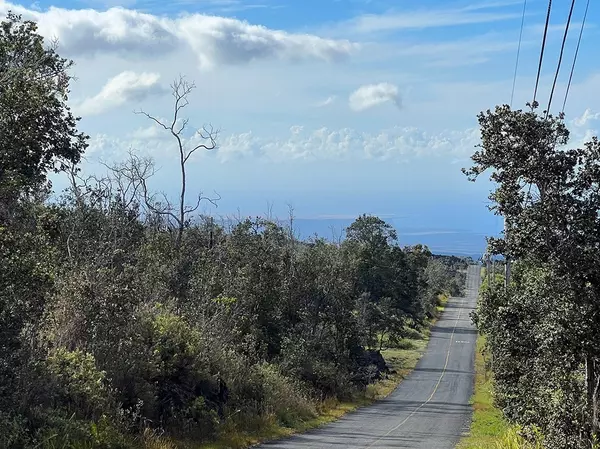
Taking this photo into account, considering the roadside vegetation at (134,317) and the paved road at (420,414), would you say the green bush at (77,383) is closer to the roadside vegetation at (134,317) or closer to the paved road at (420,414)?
the roadside vegetation at (134,317)

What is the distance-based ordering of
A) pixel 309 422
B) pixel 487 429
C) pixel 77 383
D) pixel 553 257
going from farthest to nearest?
pixel 487 429 < pixel 309 422 < pixel 77 383 < pixel 553 257

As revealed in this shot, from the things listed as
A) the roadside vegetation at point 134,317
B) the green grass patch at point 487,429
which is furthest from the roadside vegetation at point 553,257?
the roadside vegetation at point 134,317

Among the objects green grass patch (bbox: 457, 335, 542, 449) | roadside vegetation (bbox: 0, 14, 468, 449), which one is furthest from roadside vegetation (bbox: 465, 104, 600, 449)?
roadside vegetation (bbox: 0, 14, 468, 449)

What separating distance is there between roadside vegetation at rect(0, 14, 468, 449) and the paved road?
1.31 metres

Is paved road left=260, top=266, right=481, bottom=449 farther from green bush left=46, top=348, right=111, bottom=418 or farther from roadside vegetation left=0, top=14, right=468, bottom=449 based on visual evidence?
green bush left=46, top=348, right=111, bottom=418

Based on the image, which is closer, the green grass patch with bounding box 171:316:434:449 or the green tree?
the green tree

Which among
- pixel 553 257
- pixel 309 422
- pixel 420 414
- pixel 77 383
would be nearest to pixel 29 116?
pixel 77 383

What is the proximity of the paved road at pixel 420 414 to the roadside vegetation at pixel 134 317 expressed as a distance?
1314 mm

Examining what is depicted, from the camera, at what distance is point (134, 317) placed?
15.4 metres

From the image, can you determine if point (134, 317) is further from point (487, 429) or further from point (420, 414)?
point (420, 414)

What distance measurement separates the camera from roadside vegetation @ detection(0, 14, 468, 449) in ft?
37.3

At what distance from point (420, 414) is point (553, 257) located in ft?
74.4

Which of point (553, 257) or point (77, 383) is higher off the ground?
point (553, 257)

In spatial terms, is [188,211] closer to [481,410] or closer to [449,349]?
[481,410]
